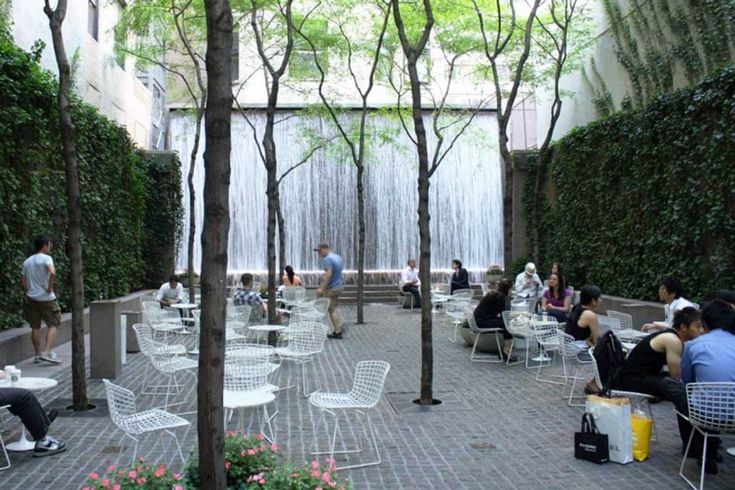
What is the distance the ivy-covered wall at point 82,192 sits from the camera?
10.1 metres

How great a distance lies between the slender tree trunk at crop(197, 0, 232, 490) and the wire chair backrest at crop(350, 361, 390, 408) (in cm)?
263

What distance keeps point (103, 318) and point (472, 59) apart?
14.7 meters

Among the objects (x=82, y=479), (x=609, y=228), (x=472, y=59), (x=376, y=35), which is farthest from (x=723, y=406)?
(x=472, y=59)

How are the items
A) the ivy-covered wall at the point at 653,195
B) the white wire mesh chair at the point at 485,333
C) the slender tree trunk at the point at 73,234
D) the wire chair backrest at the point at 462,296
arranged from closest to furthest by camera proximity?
the slender tree trunk at the point at 73,234
the white wire mesh chair at the point at 485,333
the ivy-covered wall at the point at 653,195
the wire chair backrest at the point at 462,296

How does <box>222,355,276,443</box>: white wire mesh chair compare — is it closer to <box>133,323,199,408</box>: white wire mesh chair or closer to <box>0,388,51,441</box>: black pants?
<box>133,323,199,408</box>: white wire mesh chair

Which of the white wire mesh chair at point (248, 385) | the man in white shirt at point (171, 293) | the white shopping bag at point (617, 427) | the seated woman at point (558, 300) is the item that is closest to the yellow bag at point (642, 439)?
the white shopping bag at point (617, 427)

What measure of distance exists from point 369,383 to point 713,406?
2.67m

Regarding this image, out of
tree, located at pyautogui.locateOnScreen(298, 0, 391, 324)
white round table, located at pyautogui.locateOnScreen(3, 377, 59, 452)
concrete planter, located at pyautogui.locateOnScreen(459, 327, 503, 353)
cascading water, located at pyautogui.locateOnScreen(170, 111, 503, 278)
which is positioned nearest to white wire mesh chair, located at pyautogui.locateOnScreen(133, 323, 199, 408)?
white round table, located at pyautogui.locateOnScreen(3, 377, 59, 452)

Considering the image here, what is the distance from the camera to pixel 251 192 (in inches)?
1029

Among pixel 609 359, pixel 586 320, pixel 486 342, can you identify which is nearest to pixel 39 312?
pixel 486 342

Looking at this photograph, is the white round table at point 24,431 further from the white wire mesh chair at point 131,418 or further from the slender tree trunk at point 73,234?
the slender tree trunk at point 73,234

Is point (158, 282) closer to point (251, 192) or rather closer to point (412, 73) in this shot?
point (251, 192)

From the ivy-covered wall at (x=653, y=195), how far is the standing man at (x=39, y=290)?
1031 centimetres

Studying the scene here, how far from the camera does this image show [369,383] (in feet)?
19.3
